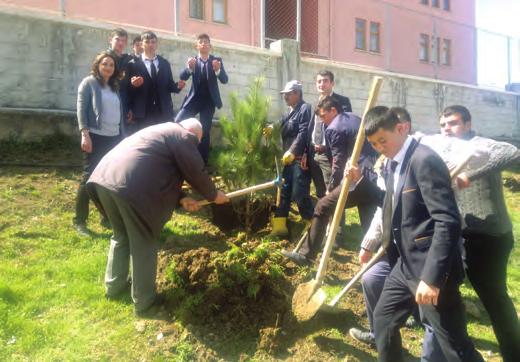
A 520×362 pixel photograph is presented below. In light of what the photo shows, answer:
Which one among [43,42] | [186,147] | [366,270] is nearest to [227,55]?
[43,42]

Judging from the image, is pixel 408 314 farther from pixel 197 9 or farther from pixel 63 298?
pixel 197 9


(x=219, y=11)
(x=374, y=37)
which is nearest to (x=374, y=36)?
(x=374, y=37)

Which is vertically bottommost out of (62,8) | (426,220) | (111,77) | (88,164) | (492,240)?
(492,240)

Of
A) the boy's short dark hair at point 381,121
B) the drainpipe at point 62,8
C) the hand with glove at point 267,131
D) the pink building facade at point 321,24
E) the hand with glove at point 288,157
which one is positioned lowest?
the hand with glove at point 288,157

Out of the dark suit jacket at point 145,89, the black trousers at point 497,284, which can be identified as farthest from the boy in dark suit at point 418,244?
the dark suit jacket at point 145,89

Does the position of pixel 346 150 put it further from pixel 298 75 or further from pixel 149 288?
pixel 298 75

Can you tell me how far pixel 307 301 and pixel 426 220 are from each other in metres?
1.47

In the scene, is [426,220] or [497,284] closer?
[426,220]

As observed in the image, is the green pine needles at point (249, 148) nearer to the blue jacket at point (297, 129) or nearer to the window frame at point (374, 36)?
the blue jacket at point (297, 129)

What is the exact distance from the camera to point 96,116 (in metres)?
4.91

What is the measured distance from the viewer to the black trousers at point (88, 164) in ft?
16.1

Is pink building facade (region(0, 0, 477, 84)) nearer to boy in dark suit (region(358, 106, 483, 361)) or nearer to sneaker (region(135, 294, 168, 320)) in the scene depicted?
sneaker (region(135, 294, 168, 320))

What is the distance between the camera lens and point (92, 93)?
4887 mm

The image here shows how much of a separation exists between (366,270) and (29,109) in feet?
19.5
